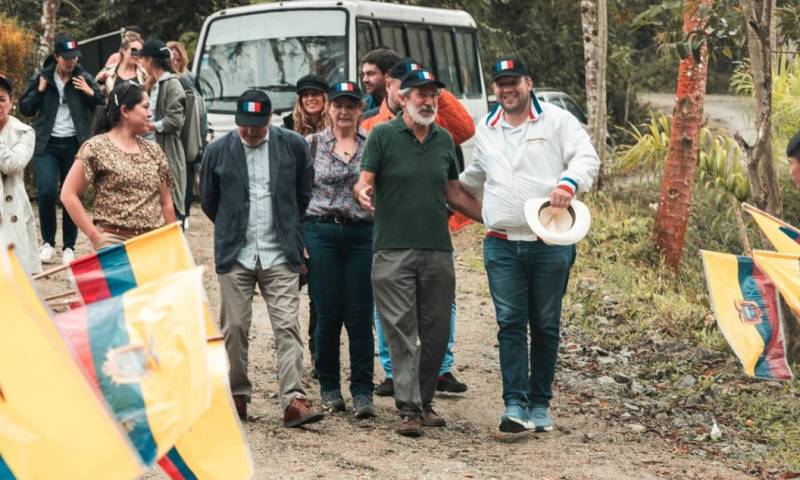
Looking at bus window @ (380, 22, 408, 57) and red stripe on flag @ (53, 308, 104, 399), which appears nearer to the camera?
red stripe on flag @ (53, 308, 104, 399)

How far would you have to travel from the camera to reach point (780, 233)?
7234 millimetres

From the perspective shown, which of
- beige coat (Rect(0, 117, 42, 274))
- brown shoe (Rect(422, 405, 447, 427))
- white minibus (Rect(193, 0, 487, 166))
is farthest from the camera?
white minibus (Rect(193, 0, 487, 166))

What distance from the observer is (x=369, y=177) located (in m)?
7.49

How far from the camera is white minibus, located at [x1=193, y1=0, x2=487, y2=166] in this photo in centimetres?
1527

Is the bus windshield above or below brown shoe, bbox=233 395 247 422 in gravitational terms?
above

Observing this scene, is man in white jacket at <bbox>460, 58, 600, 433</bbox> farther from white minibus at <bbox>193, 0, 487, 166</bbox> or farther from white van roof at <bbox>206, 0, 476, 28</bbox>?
white van roof at <bbox>206, 0, 476, 28</bbox>

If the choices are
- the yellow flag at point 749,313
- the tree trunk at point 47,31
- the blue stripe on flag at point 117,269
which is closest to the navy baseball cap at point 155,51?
the yellow flag at point 749,313

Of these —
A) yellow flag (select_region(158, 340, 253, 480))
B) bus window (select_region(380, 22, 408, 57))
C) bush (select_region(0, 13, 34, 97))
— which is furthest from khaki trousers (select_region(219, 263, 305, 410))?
bush (select_region(0, 13, 34, 97))

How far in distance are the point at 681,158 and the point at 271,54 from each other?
4919mm

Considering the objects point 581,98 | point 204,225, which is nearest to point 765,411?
point 204,225

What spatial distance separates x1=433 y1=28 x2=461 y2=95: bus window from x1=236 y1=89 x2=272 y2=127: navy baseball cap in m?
10.2

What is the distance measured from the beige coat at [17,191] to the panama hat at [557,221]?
9.56 ft

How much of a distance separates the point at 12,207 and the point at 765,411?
4765 millimetres

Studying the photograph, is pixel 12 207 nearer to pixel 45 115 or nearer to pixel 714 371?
pixel 45 115
